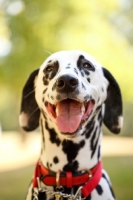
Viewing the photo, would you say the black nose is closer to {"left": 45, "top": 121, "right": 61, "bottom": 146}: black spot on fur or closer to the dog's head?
the dog's head

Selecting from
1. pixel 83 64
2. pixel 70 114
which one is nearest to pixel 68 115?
pixel 70 114

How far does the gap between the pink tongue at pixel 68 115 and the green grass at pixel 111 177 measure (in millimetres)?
710

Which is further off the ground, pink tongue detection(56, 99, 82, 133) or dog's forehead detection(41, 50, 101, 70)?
dog's forehead detection(41, 50, 101, 70)

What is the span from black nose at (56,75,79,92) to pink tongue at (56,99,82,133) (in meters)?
0.08

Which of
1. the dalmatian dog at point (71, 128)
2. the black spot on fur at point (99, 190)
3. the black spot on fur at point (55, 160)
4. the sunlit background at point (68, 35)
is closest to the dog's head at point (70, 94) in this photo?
the dalmatian dog at point (71, 128)

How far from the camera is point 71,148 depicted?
4.19 ft

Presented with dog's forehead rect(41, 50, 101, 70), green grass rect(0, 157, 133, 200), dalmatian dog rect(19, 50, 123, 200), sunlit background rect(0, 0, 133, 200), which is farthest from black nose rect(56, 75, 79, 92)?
green grass rect(0, 157, 133, 200)

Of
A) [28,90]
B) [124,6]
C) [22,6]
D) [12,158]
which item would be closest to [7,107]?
[12,158]

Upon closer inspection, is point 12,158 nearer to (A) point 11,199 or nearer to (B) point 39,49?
(A) point 11,199

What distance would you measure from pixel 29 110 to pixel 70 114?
0.34 meters

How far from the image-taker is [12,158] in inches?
73.0

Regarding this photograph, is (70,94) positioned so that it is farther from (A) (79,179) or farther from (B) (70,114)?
(A) (79,179)

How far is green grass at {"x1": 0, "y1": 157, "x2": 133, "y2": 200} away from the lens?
1.76 m

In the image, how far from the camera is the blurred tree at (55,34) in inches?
71.1
